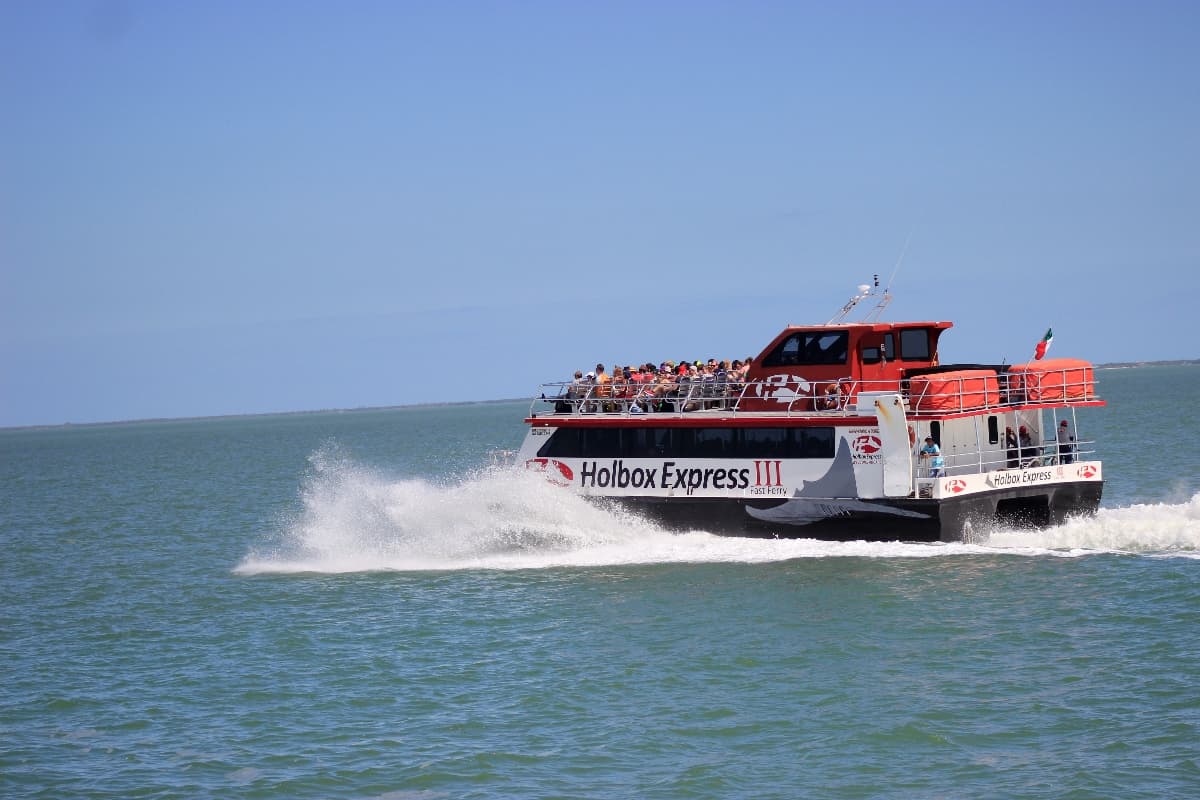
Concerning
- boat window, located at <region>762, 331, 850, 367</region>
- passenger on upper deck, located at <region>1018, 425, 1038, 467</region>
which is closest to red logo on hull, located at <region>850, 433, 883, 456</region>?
boat window, located at <region>762, 331, 850, 367</region>

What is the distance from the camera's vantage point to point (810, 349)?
24469 mm

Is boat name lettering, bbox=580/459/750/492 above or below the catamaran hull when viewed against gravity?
above

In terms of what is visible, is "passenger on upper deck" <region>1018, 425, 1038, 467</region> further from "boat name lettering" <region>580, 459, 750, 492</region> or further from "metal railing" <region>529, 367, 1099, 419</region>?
"boat name lettering" <region>580, 459, 750, 492</region>

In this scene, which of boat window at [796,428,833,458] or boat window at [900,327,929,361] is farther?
boat window at [900,327,929,361]

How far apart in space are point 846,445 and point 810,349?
2.38m

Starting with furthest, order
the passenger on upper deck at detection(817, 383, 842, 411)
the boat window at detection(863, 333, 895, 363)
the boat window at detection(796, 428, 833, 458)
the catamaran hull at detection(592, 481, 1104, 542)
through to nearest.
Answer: the boat window at detection(863, 333, 895, 363), the passenger on upper deck at detection(817, 383, 842, 411), the boat window at detection(796, 428, 833, 458), the catamaran hull at detection(592, 481, 1104, 542)

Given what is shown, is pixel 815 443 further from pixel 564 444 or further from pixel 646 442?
pixel 564 444

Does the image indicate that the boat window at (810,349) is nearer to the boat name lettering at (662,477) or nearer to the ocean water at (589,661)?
the boat name lettering at (662,477)

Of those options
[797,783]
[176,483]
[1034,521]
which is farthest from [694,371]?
[176,483]

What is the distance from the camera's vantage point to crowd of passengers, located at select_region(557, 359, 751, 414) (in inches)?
984

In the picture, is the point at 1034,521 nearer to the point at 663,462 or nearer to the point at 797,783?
the point at 663,462

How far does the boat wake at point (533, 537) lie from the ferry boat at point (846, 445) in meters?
0.36

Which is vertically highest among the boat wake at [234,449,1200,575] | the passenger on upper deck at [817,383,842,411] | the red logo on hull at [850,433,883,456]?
the passenger on upper deck at [817,383,842,411]

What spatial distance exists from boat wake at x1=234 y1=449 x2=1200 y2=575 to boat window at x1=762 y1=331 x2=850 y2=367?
11.3 feet
